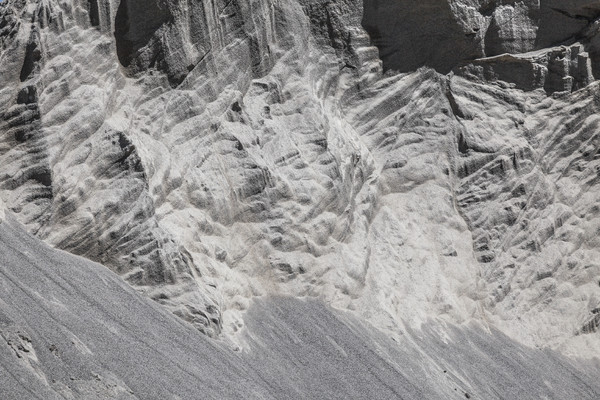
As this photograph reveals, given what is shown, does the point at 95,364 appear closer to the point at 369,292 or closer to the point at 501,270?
the point at 369,292

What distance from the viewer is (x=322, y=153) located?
3117cm

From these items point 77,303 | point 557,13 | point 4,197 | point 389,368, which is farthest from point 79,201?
point 557,13

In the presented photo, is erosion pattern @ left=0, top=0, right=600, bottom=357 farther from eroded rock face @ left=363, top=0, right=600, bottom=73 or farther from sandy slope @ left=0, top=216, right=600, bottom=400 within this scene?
sandy slope @ left=0, top=216, right=600, bottom=400

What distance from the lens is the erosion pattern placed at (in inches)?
1029

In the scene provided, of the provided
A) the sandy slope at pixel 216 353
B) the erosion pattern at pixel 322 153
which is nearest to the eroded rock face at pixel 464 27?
the erosion pattern at pixel 322 153

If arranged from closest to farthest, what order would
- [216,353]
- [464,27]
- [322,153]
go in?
[216,353]
[322,153]
[464,27]

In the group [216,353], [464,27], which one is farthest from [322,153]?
[216,353]

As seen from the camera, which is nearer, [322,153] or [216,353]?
[216,353]

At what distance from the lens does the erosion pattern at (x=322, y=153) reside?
85.8 ft

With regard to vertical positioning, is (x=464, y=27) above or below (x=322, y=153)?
above

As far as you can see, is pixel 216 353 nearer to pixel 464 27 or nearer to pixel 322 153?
pixel 322 153

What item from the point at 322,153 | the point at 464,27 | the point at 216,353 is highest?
the point at 464,27

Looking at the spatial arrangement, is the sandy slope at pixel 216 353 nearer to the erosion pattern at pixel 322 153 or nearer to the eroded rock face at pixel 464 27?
the erosion pattern at pixel 322 153

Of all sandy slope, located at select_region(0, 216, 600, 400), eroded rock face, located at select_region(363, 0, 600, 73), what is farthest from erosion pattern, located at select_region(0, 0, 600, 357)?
sandy slope, located at select_region(0, 216, 600, 400)
